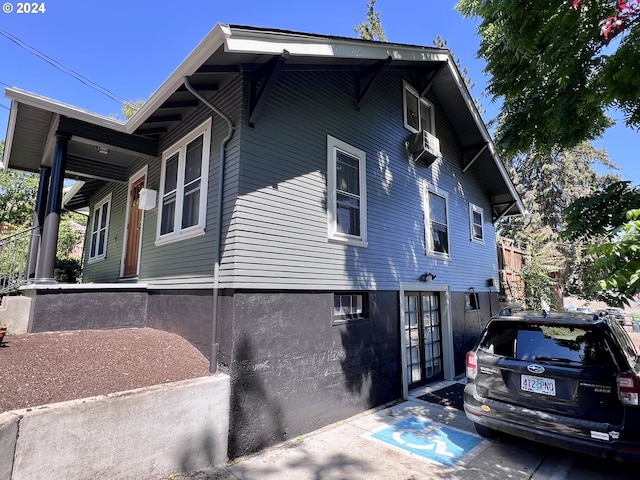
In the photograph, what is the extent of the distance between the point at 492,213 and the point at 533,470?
9.01m

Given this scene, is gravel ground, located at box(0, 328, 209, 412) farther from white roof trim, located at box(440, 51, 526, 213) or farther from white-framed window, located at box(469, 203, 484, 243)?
white-framed window, located at box(469, 203, 484, 243)

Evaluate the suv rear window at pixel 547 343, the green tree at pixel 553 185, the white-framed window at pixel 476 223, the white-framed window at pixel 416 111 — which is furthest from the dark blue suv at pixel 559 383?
the green tree at pixel 553 185

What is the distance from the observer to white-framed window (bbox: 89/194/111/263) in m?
9.65

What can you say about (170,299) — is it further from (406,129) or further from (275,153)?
(406,129)

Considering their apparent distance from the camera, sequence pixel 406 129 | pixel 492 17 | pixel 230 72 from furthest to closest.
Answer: pixel 406 129
pixel 230 72
pixel 492 17

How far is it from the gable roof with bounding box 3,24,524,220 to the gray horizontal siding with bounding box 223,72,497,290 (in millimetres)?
509

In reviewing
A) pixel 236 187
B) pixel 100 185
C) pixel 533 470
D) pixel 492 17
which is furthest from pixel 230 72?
pixel 100 185

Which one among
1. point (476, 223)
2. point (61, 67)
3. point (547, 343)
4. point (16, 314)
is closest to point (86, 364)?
point (16, 314)

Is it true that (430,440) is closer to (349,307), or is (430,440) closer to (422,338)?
(349,307)

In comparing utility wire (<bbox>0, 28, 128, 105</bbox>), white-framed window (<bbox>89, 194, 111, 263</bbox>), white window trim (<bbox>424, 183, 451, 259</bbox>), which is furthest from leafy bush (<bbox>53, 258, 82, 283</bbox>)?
white window trim (<bbox>424, 183, 451, 259</bbox>)

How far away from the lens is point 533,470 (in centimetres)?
395

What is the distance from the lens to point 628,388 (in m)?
3.39

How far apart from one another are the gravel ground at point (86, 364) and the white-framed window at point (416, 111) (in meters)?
6.64

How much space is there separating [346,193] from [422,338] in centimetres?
382
